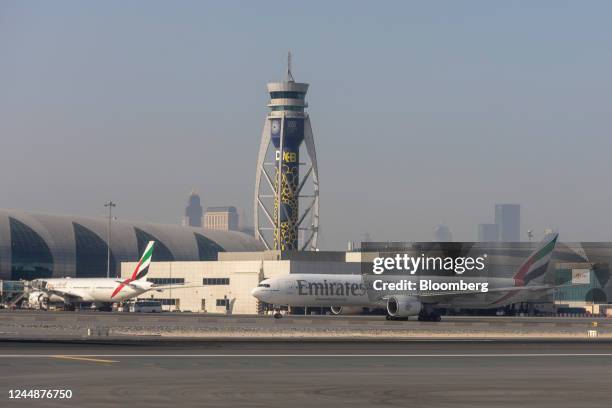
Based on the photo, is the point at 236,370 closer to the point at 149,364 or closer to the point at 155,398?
the point at 149,364

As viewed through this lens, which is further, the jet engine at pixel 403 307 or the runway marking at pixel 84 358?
the jet engine at pixel 403 307

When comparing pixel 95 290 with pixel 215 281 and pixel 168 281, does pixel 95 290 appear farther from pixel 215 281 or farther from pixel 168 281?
pixel 168 281

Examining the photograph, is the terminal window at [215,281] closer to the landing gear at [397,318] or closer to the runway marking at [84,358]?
the landing gear at [397,318]

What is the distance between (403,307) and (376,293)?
9.61 m

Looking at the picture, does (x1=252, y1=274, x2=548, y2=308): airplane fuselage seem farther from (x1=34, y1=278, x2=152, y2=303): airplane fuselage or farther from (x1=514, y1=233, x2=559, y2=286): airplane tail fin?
(x1=34, y1=278, x2=152, y2=303): airplane fuselage

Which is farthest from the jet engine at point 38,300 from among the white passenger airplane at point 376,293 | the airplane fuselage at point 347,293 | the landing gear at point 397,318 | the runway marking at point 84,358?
the runway marking at point 84,358

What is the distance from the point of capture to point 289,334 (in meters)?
71.9

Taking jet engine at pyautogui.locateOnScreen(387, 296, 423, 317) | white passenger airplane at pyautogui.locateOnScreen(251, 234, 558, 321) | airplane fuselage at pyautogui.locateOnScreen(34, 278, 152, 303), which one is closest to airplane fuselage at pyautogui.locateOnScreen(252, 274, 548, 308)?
white passenger airplane at pyautogui.locateOnScreen(251, 234, 558, 321)

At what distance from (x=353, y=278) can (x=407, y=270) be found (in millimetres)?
31650

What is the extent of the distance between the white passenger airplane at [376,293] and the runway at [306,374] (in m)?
57.9

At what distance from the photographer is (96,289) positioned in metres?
151

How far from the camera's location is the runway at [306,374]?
94.5 ft

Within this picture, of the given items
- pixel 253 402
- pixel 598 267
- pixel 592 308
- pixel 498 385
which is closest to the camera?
pixel 253 402

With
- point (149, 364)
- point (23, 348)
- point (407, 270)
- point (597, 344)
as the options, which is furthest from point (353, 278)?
point (149, 364)
